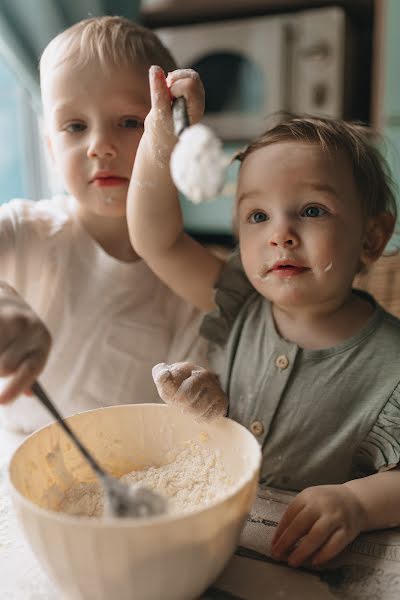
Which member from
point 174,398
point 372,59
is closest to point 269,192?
point 174,398

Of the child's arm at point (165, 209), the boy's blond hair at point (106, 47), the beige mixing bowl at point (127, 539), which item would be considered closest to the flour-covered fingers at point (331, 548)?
the beige mixing bowl at point (127, 539)

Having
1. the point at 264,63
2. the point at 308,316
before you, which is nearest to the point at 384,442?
the point at 308,316

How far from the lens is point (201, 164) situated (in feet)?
1.69

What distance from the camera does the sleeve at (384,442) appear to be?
70 cm

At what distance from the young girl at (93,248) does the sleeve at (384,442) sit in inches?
12.2

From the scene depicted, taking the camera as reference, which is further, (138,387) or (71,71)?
(138,387)

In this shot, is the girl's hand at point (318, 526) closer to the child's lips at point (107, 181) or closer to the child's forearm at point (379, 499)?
the child's forearm at point (379, 499)

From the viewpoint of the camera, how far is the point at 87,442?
2.26ft

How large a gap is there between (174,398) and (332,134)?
41 cm

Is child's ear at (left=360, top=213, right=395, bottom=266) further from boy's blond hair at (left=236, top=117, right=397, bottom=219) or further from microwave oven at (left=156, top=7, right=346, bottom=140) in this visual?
microwave oven at (left=156, top=7, right=346, bottom=140)

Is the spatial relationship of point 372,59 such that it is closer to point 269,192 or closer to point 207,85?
point 207,85

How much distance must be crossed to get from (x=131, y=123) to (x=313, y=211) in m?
0.30

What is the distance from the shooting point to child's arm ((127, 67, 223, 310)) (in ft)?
2.20

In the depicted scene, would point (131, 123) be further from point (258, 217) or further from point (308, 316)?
point (308, 316)
